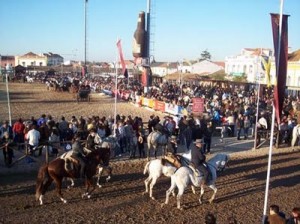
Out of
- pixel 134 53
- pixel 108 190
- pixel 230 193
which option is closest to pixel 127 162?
pixel 108 190

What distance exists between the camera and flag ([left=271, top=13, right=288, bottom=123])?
930cm

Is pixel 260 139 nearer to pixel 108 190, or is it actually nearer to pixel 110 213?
pixel 108 190

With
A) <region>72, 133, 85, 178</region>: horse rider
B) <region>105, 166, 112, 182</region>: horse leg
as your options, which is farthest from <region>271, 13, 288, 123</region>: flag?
<region>105, 166, 112, 182</region>: horse leg

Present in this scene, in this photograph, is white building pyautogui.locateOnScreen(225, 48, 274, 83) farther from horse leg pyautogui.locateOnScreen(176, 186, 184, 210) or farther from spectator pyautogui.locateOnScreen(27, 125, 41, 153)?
horse leg pyautogui.locateOnScreen(176, 186, 184, 210)

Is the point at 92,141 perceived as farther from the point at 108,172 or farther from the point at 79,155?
the point at 79,155

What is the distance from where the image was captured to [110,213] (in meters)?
10.7

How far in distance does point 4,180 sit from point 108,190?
371 centimetres

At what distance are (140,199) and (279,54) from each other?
593cm

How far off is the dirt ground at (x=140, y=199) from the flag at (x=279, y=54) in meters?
3.58

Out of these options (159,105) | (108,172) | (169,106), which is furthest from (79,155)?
(159,105)

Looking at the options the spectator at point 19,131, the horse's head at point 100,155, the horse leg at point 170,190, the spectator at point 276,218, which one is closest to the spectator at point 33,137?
the spectator at point 19,131

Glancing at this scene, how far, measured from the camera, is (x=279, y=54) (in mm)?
9352

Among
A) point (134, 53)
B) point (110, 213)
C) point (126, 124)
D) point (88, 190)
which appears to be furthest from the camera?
point (134, 53)

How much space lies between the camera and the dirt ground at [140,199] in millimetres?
10445
